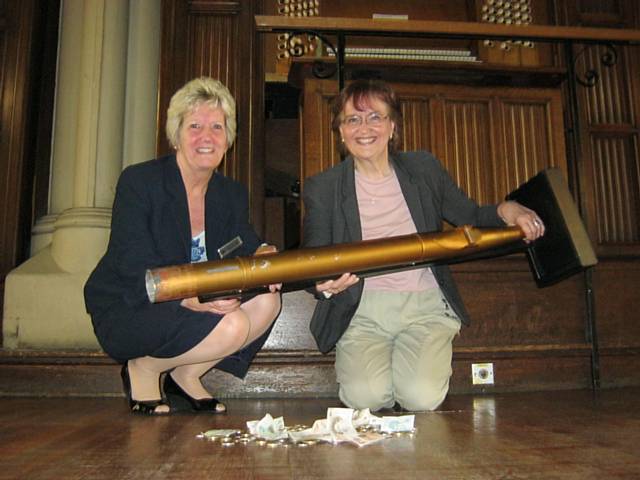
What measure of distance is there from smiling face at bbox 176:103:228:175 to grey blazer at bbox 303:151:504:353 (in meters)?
0.30

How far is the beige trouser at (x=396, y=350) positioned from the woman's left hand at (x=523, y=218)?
0.31 meters

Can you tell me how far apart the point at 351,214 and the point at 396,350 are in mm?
440

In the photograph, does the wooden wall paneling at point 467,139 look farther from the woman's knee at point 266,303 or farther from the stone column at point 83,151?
the woman's knee at point 266,303

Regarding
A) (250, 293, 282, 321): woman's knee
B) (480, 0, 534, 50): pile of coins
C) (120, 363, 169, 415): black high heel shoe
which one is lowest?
(120, 363, 169, 415): black high heel shoe

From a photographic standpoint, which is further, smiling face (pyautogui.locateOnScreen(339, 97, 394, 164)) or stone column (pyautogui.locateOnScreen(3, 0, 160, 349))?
stone column (pyautogui.locateOnScreen(3, 0, 160, 349))

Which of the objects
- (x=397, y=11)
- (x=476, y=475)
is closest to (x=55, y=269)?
(x=476, y=475)

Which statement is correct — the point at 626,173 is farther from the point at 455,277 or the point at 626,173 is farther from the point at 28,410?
the point at 28,410

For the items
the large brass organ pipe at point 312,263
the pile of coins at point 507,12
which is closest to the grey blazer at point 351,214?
the large brass organ pipe at point 312,263

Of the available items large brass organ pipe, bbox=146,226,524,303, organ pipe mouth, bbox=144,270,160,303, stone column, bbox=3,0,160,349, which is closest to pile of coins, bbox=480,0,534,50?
stone column, bbox=3,0,160,349

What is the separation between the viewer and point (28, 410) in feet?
5.22

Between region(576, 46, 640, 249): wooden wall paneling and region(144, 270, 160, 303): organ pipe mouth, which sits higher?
region(576, 46, 640, 249): wooden wall paneling

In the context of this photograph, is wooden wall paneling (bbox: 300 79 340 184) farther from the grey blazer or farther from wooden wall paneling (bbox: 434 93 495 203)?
the grey blazer

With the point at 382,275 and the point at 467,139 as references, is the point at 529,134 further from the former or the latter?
the point at 382,275

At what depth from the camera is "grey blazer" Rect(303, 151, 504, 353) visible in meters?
1.70
